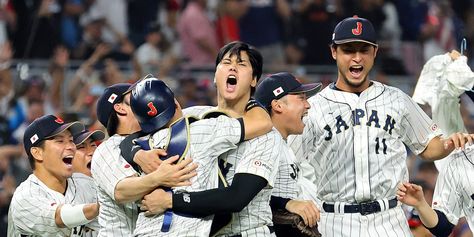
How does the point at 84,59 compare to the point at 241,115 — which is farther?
the point at 84,59

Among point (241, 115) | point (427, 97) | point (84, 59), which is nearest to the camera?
point (241, 115)

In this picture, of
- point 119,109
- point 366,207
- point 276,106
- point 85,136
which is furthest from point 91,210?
point 366,207

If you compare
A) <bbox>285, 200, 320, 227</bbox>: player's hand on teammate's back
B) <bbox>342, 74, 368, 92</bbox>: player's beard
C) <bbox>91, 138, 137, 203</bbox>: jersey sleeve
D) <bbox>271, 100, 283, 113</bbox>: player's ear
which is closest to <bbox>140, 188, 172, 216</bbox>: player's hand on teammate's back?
<bbox>91, 138, 137, 203</bbox>: jersey sleeve

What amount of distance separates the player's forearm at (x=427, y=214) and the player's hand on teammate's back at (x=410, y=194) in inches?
3.1

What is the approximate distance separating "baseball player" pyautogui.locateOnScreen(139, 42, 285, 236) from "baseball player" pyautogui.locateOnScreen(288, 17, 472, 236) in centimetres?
83

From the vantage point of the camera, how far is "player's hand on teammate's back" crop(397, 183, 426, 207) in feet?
23.0

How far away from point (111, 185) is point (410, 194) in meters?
1.86

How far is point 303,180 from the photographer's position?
810 centimetres

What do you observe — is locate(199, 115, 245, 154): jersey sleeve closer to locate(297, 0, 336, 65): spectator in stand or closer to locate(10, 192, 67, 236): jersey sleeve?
locate(10, 192, 67, 236): jersey sleeve

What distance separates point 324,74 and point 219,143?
8088 millimetres

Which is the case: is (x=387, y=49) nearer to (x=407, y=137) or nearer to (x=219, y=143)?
(x=407, y=137)

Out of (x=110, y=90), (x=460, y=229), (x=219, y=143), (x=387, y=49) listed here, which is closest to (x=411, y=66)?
(x=387, y=49)

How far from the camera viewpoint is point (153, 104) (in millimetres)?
6172

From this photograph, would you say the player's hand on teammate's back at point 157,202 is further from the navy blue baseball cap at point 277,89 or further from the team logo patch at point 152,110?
the navy blue baseball cap at point 277,89
